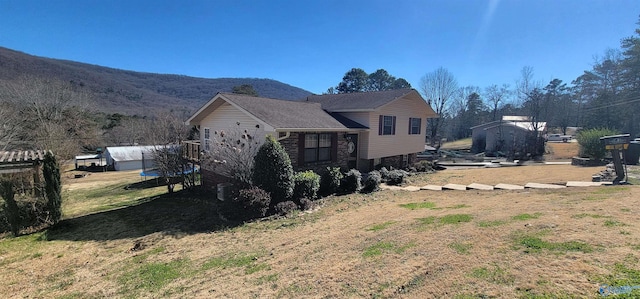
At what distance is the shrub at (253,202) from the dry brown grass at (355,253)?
602 mm

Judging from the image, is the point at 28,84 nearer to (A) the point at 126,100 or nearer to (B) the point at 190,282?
(A) the point at 126,100

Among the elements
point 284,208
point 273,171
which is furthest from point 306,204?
point 273,171

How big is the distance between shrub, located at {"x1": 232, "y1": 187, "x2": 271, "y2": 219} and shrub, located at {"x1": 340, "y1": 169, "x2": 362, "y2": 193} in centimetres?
420

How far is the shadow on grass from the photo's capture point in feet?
29.3

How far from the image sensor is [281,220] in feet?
30.4

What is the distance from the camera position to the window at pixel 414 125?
62.6 ft

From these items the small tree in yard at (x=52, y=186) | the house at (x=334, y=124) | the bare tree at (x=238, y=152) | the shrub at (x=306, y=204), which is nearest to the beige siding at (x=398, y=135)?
the house at (x=334, y=124)

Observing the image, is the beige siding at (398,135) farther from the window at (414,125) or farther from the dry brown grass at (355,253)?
the dry brown grass at (355,253)

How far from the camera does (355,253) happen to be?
533cm

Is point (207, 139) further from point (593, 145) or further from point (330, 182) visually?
point (593, 145)

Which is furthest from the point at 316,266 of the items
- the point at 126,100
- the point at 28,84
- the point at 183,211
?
the point at 126,100

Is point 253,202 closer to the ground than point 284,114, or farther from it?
closer to the ground

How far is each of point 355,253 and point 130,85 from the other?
92764 mm

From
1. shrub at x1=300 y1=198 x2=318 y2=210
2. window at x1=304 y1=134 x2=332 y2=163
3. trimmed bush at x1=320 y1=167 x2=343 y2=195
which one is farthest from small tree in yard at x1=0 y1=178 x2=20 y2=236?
trimmed bush at x1=320 y1=167 x2=343 y2=195
